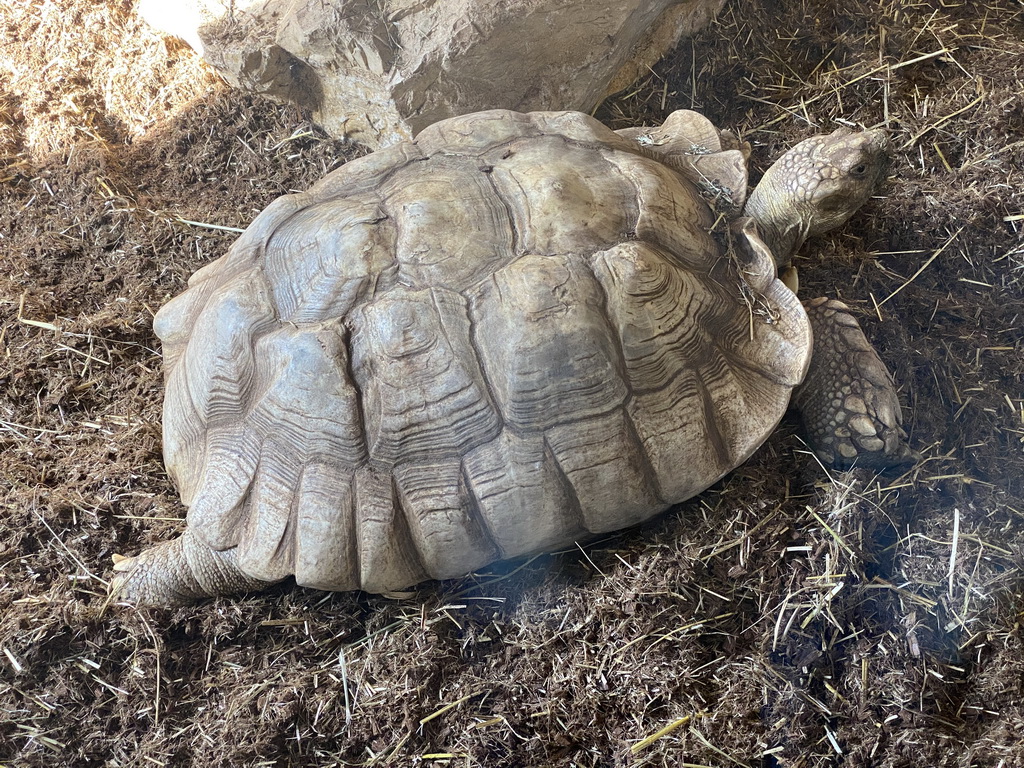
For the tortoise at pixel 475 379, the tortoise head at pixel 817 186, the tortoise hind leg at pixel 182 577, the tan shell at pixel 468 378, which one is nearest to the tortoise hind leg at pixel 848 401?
the tortoise at pixel 475 379

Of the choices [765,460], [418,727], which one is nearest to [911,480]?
[765,460]

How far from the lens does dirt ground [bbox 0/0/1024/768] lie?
2760mm

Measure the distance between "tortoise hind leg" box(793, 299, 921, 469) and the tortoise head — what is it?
0.43 m

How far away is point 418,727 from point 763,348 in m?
2.22

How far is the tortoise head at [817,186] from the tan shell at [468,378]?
2.02ft

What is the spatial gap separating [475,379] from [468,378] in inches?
1.2

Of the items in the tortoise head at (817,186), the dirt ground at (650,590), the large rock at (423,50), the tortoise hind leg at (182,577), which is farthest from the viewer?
the large rock at (423,50)

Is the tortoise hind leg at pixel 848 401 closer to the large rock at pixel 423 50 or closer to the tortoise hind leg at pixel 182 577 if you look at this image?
the large rock at pixel 423 50

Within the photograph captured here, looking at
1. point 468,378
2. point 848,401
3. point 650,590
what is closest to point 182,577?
point 468,378

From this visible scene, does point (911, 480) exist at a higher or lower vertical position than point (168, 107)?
lower

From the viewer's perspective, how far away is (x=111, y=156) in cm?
480

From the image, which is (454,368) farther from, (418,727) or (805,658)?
(805,658)

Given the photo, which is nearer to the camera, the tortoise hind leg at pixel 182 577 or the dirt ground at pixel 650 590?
the dirt ground at pixel 650 590

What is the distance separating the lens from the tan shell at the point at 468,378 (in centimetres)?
281
